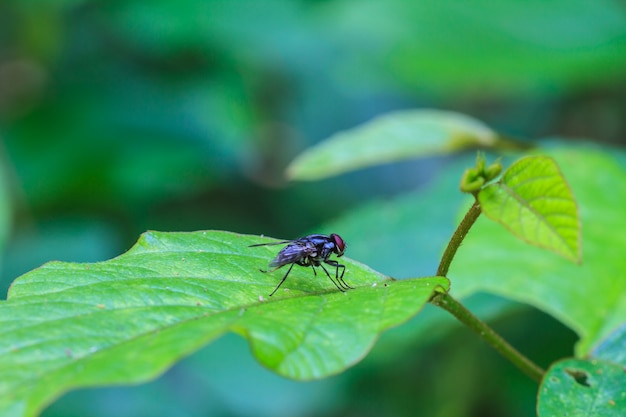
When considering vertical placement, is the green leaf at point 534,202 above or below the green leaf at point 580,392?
above

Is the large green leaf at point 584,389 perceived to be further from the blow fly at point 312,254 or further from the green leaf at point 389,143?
the green leaf at point 389,143

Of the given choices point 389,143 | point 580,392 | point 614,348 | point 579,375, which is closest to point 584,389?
point 580,392

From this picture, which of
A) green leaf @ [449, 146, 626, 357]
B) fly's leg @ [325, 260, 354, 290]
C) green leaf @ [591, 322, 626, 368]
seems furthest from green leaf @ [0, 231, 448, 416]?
green leaf @ [449, 146, 626, 357]

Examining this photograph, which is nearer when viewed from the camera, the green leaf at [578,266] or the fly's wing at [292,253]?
the fly's wing at [292,253]

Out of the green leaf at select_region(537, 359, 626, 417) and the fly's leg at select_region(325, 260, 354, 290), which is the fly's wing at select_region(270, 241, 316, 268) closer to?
the fly's leg at select_region(325, 260, 354, 290)

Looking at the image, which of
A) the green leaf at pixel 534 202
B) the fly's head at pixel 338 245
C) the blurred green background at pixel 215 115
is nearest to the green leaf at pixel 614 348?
the green leaf at pixel 534 202

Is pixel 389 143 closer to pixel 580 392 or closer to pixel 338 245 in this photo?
pixel 338 245

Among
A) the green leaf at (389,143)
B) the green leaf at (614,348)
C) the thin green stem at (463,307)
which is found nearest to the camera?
the thin green stem at (463,307)

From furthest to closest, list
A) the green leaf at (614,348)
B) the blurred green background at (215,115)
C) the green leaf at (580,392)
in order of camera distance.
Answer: the blurred green background at (215,115), the green leaf at (614,348), the green leaf at (580,392)
